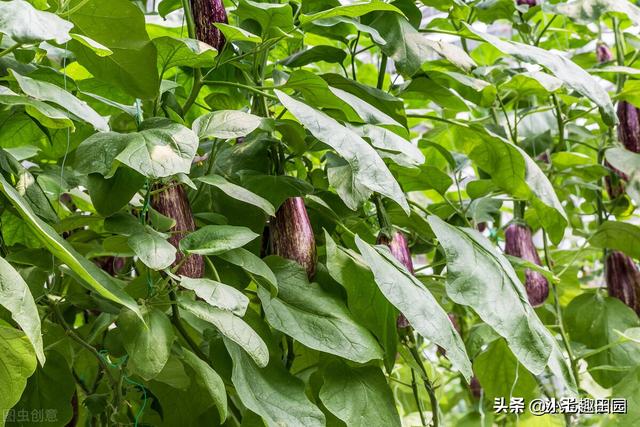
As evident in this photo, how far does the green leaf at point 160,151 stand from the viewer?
1.96 ft

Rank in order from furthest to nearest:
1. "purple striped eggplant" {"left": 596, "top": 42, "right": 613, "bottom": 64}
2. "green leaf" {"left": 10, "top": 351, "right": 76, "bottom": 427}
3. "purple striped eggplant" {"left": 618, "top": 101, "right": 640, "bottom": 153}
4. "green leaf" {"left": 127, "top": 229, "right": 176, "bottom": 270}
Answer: "purple striped eggplant" {"left": 596, "top": 42, "right": 613, "bottom": 64}, "purple striped eggplant" {"left": 618, "top": 101, "right": 640, "bottom": 153}, "green leaf" {"left": 10, "top": 351, "right": 76, "bottom": 427}, "green leaf" {"left": 127, "top": 229, "right": 176, "bottom": 270}

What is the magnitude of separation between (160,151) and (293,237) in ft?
0.69

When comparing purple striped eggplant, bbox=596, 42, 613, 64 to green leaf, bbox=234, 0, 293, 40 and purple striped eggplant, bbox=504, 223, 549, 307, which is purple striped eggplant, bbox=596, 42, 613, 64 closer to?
purple striped eggplant, bbox=504, 223, 549, 307

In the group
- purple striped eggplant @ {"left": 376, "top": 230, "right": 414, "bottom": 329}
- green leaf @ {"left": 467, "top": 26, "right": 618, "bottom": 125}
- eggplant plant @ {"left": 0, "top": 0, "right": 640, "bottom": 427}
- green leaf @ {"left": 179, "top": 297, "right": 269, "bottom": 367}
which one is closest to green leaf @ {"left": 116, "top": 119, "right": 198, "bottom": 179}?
eggplant plant @ {"left": 0, "top": 0, "right": 640, "bottom": 427}

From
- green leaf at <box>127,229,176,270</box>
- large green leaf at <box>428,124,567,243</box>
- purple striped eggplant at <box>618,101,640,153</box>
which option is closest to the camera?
green leaf at <box>127,229,176,270</box>

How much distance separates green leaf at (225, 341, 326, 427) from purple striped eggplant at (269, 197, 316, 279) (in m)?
0.10

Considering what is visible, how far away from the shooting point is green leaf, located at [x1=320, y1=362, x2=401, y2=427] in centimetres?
78

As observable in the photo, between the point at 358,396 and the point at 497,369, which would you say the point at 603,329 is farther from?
the point at 358,396

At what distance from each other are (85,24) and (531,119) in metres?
0.90

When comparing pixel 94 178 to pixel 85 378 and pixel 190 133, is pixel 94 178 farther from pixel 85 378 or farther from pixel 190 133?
pixel 85 378

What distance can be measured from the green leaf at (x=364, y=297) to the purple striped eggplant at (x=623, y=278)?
23.2 inches

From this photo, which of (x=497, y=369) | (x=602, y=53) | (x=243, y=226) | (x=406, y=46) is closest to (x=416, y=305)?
(x=243, y=226)

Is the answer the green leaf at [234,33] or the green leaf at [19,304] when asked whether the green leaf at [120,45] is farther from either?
the green leaf at [19,304]

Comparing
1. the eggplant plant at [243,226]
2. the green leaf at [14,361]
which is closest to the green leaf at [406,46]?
the eggplant plant at [243,226]
